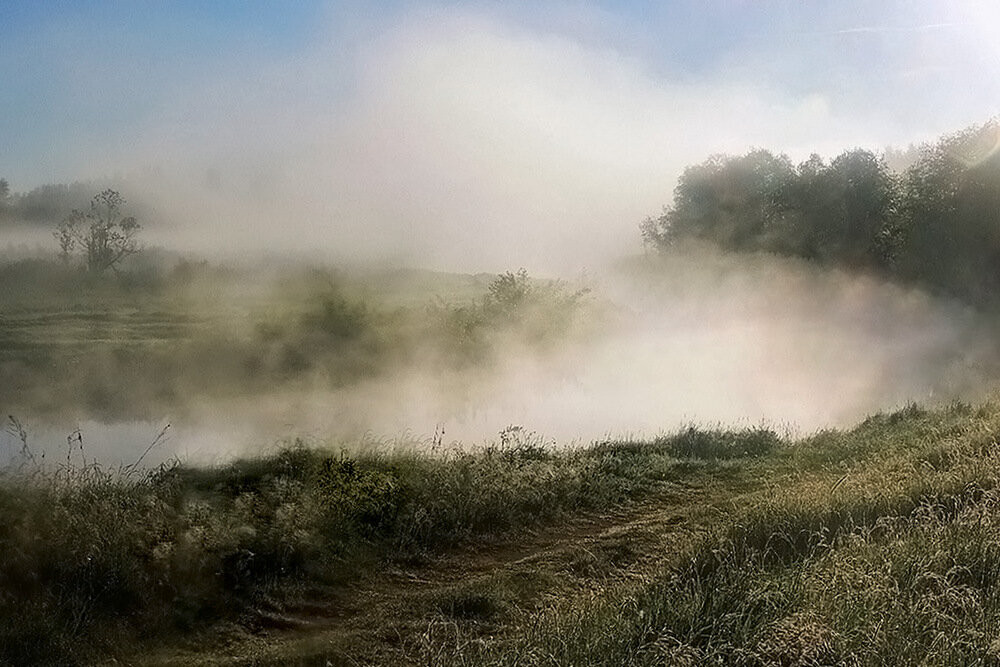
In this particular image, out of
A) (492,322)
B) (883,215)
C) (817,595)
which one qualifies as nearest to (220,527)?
(817,595)

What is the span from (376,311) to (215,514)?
1133 cm

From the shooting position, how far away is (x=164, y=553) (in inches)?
314

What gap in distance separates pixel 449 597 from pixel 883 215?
28763 millimetres

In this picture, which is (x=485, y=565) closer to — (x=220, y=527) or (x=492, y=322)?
(x=220, y=527)

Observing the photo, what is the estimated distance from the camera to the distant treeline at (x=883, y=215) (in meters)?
31.2

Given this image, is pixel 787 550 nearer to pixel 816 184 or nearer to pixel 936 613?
pixel 936 613

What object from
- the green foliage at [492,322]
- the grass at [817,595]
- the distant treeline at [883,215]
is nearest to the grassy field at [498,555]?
the grass at [817,595]

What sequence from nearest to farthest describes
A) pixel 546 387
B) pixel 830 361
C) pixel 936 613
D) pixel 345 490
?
pixel 936 613
pixel 345 490
pixel 546 387
pixel 830 361

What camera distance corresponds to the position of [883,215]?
32.3 meters

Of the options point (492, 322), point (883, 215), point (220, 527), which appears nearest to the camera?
point (220, 527)

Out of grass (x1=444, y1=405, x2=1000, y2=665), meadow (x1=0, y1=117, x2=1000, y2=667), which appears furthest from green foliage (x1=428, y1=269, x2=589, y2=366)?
grass (x1=444, y1=405, x2=1000, y2=665)

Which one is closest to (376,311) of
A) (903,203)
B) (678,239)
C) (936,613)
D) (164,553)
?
(164,553)

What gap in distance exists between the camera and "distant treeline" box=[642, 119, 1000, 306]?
31.2m

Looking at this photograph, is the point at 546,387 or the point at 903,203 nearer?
the point at 546,387
